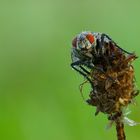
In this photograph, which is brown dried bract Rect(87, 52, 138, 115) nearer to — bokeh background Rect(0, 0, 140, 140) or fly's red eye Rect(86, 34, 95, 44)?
fly's red eye Rect(86, 34, 95, 44)

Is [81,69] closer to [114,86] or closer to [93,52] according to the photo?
[93,52]

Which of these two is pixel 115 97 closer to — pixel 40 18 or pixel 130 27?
pixel 130 27

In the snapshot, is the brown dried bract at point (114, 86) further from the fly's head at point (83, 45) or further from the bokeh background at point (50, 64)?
the bokeh background at point (50, 64)

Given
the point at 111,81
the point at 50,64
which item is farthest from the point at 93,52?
the point at 50,64

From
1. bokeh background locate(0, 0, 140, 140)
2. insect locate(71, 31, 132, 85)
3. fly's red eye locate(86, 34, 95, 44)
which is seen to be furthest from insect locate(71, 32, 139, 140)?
bokeh background locate(0, 0, 140, 140)

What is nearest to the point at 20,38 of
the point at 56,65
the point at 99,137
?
the point at 56,65

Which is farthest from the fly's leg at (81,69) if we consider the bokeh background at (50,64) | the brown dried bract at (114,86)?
the bokeh background at (50,64)
